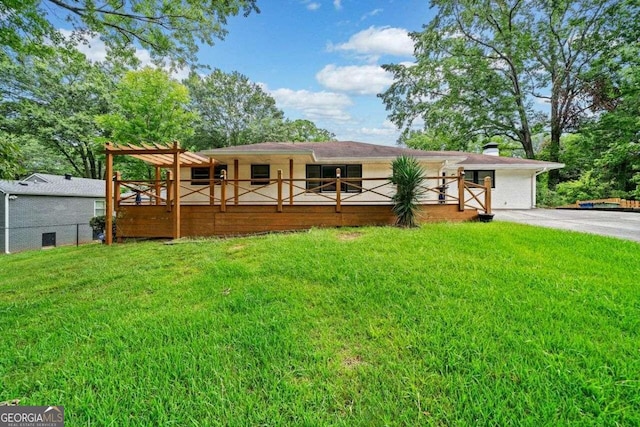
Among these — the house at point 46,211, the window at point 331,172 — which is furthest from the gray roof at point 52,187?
the window at point 331,172

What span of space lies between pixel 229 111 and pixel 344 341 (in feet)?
90.7

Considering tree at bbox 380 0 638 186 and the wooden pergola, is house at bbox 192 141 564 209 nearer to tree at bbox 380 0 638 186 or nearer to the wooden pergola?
the wooden pergola

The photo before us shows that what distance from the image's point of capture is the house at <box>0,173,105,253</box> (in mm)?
12570

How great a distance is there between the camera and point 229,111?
85.6 ft

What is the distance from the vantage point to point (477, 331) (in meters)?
2.51

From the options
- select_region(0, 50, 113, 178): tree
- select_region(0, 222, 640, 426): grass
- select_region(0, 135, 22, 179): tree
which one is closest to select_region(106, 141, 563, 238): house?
select_region(0, 135, 22, 179): tree

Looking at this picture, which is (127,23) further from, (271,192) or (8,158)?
(271,192)

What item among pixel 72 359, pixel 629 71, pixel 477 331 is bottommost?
pixel 72 359

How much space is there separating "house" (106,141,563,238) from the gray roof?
8048 millimetres

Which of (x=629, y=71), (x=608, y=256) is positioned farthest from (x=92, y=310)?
(x=629, y=71)

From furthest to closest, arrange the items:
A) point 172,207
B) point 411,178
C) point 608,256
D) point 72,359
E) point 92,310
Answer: point 172,207 → point 411,178 → point 608,256 → point 92,310 → point 72,359

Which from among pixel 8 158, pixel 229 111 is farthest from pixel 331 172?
pixel 229 111

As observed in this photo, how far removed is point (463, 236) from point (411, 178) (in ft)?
6.81

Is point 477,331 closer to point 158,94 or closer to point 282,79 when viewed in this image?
point 282,79
